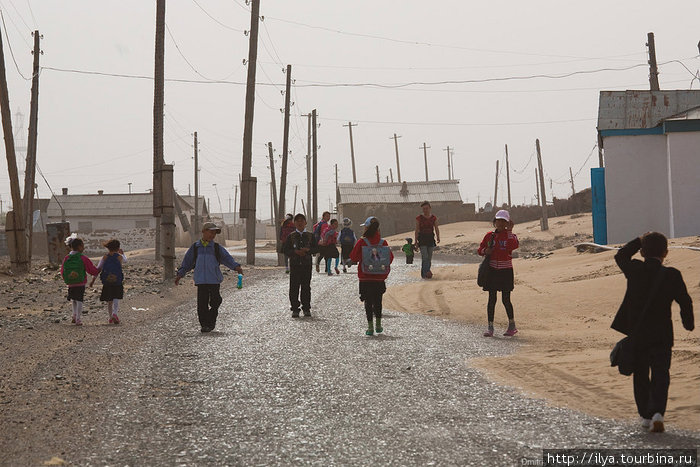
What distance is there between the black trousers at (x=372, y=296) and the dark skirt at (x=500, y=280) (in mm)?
1544

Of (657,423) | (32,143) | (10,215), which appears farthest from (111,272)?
(32,143)

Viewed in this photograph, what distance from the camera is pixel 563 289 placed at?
17594 millimetres

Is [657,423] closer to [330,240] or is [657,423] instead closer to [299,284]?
[299,284]

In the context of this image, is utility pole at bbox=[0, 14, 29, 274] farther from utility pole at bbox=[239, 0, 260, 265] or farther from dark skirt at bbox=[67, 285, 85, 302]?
dark skirt at bbox=[67, 285, 85, 302]

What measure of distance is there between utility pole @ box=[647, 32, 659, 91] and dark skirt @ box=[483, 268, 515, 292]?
2830cm

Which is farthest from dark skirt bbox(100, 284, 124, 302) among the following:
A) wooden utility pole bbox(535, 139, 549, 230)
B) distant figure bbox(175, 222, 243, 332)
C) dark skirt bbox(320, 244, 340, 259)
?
wooden utility pole bbox(535, 139, 549, 230)

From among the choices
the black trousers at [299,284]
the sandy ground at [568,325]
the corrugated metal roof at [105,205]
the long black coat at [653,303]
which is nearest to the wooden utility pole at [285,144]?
the sandy ground at [568,325]

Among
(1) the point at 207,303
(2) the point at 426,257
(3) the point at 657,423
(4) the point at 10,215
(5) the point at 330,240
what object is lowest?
(3) the point at 657,423

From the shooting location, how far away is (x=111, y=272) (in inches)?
605

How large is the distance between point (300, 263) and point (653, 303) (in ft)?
31.0

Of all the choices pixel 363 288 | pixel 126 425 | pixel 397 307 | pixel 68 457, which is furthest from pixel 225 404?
pixel 397 307

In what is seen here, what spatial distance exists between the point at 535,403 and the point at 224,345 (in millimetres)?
5232

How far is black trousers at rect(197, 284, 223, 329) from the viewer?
13758mm

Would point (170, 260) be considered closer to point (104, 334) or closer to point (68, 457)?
point (104, 334)
